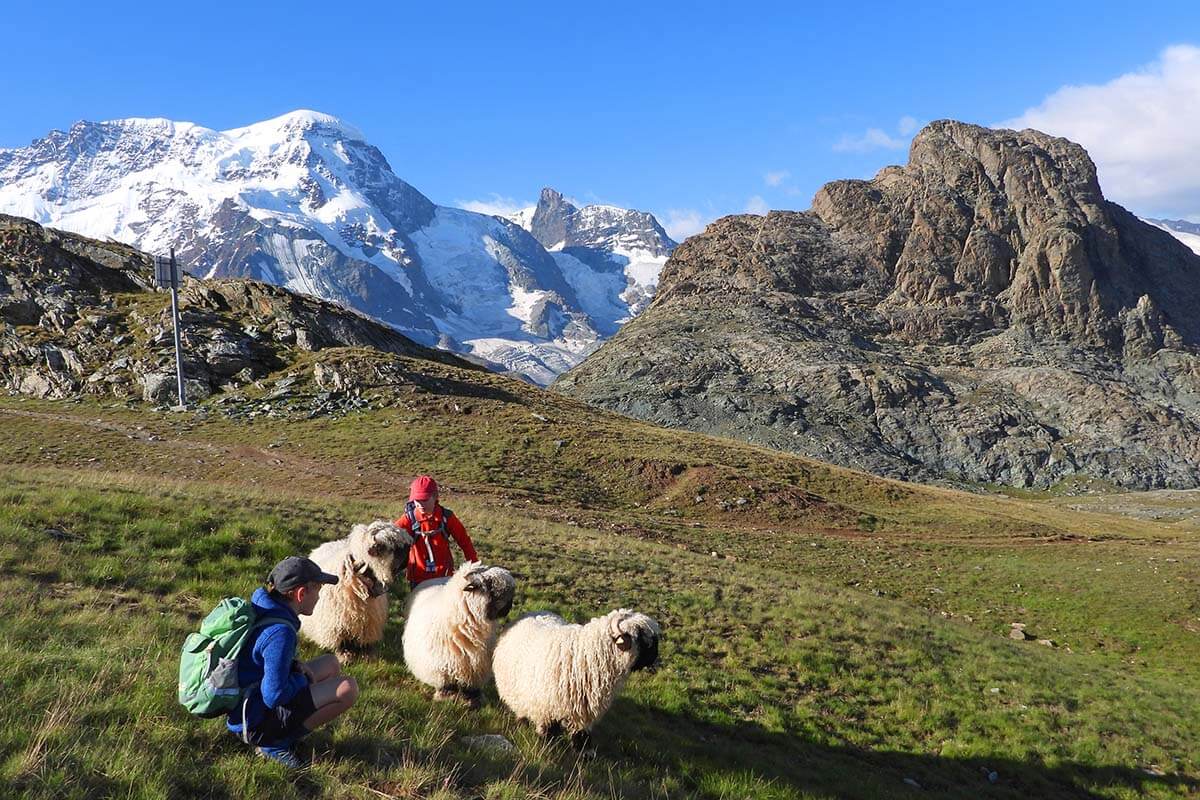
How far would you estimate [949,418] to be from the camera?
12244cm

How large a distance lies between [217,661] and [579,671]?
4.05m

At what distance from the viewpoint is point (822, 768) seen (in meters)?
10.5

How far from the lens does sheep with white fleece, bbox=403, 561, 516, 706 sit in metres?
8.60

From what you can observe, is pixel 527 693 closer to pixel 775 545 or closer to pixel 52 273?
pixel 775 545

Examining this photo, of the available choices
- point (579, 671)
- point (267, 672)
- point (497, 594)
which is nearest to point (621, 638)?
point (579, 671)

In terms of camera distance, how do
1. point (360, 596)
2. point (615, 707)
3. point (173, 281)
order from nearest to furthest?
point (360, 596) → point (615, 707) → point (173, 281)

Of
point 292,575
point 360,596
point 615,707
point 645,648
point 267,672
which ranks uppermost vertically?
point 292,575

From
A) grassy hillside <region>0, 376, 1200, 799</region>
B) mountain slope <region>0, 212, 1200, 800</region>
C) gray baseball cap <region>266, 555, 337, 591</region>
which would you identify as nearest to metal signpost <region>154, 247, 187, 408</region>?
mountain slope <region>0, 212, 1200, 800</region>

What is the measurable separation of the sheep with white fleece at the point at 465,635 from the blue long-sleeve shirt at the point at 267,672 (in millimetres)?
2586

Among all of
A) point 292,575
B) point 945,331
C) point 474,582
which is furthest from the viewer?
point 945,331

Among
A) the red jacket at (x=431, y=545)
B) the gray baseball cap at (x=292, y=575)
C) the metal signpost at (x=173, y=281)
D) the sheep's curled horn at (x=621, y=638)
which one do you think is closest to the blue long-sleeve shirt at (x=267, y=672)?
the gray baseball cap at (x=292, y=575)

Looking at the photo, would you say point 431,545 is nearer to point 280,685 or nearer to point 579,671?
point 579,671

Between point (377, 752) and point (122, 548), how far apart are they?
8512 millimetres

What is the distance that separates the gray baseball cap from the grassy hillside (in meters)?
1.39
